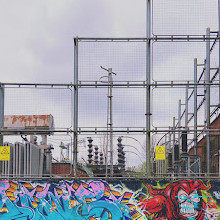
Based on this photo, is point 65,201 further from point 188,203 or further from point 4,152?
point 188,203

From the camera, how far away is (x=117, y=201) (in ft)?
44.5

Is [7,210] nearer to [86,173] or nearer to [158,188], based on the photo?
[86,173]

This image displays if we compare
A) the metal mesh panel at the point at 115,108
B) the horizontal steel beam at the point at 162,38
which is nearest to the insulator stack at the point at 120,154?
the metal mesh panel at the point at 115,108

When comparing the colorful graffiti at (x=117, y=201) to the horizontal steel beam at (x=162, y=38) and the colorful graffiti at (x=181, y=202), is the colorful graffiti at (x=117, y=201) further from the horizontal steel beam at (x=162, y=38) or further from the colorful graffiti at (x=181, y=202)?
the horizontal steel beam at (x=162, y=38)

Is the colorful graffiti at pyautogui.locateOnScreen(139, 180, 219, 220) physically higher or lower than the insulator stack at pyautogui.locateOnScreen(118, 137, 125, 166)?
lower

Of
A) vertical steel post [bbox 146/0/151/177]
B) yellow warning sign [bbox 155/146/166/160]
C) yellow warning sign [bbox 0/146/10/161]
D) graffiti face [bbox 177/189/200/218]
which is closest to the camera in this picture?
graffiti face [bbox 177/189/200/218]

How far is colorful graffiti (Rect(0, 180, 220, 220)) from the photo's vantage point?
13.4 m

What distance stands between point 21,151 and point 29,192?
1.45 m

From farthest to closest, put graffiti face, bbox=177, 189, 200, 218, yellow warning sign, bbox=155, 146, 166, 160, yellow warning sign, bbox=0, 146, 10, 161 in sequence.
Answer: yellow warning sign, bbox=0, 146, 10, 161, yellow warning sign, bbox=155, 146, 166, 160, graffiti face, bbox=177, 189, 200, 218

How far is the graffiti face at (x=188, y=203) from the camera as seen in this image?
44.0 ft

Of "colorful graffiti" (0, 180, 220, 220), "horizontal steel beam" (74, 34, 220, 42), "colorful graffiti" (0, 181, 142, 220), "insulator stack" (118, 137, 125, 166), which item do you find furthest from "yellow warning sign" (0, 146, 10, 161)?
"horizontal steel beam" (74, 34, 220, 42)

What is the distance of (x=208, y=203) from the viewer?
1349 centimetres

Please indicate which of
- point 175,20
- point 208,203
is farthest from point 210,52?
point 208,203

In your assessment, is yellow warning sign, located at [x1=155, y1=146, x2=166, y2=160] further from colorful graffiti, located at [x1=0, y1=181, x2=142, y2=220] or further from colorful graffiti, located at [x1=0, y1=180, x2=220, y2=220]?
colorful graffiti, located at [x1=0, y1=181, x2=142, y2=220]
